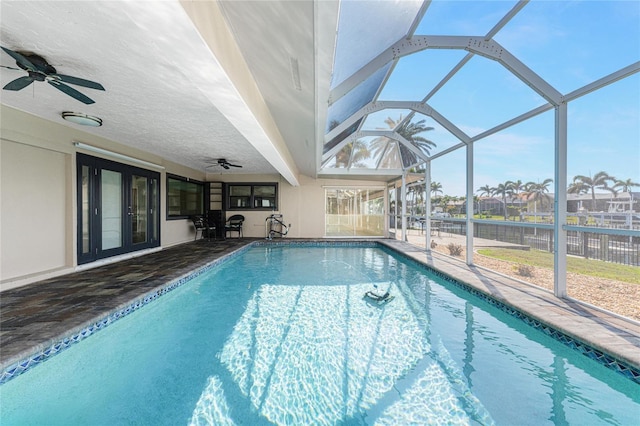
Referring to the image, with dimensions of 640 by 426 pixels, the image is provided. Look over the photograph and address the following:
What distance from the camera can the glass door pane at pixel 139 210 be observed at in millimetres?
6246

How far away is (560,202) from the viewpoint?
336 cm

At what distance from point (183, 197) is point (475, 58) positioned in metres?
8.12

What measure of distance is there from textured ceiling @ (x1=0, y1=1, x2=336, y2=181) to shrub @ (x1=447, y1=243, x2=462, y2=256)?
4650 mm

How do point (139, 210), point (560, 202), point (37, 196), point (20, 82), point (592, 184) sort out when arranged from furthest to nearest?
point (139, 210) → point (37, 196) → point (560, 202) → point (592, 184) → point (20, 82)

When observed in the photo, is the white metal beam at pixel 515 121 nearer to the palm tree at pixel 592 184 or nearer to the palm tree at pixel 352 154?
the palm tree at pixel 592 184

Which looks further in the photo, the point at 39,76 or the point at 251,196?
the point at 251,196

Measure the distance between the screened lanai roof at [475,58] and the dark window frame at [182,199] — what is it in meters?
5.11

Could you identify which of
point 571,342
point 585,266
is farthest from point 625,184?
point 571,342

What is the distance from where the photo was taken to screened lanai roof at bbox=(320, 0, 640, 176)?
2705mm

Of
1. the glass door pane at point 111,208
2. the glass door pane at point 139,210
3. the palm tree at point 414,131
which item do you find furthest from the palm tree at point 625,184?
the glass door pane at point 139,210

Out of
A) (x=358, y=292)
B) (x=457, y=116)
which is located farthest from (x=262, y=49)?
(x=457, y=116)

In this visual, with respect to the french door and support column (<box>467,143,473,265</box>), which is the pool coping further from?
the french door

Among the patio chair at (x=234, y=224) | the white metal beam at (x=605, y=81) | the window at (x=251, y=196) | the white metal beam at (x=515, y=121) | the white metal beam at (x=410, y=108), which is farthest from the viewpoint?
the window at (x=251, y=196)

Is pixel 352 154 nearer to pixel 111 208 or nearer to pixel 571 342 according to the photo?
pixel 111 208
